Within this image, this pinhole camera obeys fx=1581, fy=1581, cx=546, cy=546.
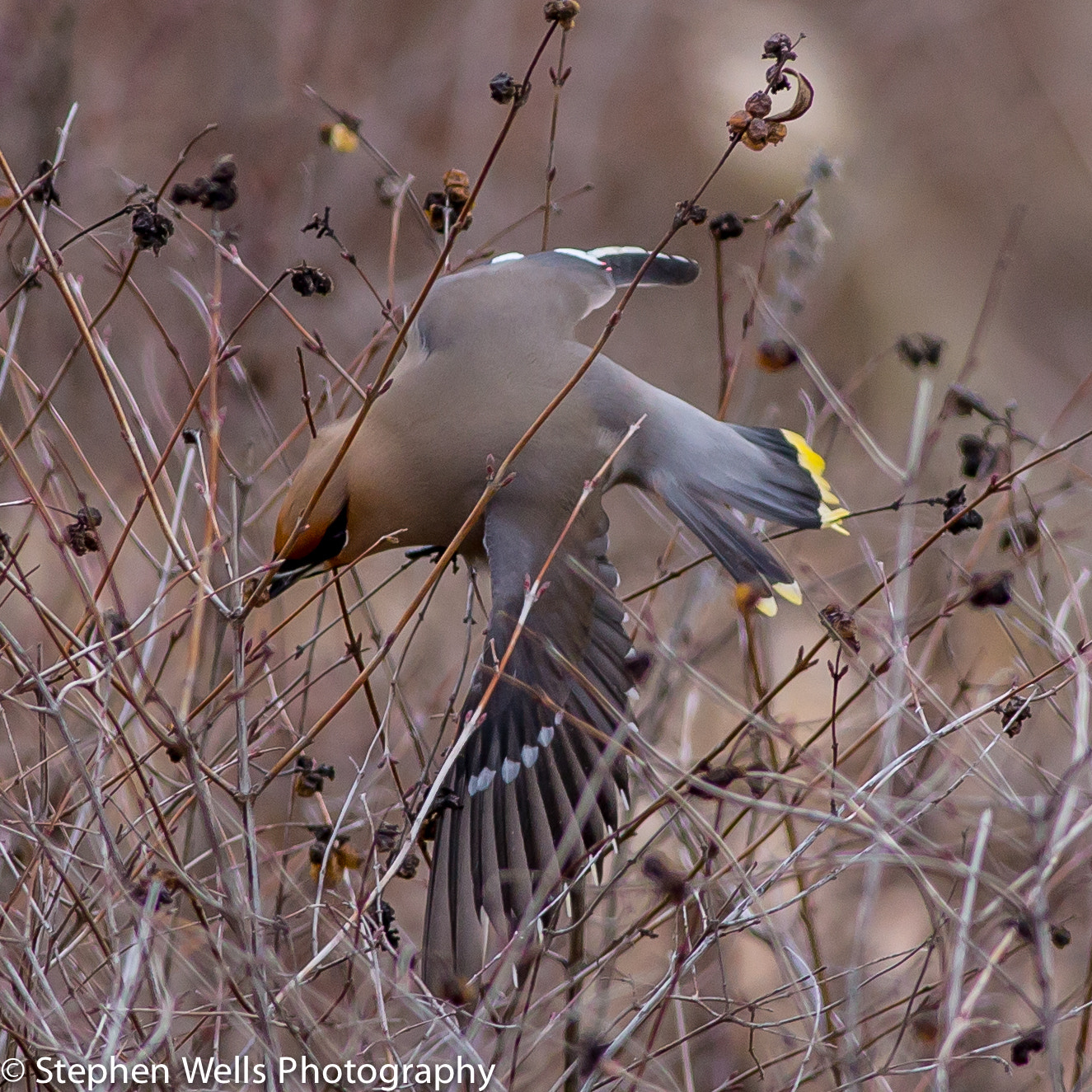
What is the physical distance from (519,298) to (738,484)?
0.75 m

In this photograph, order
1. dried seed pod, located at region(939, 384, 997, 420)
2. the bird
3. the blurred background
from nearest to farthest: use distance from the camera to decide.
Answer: dried seed pod, located at region(939, 384, 997, 420) < the bird < the blurred background

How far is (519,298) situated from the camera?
13.5ft

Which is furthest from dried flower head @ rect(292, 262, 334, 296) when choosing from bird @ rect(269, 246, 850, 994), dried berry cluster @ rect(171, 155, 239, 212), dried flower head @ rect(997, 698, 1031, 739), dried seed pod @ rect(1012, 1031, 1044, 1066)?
dried seed pod @ rect(1012, 1031, 1044, 1066)

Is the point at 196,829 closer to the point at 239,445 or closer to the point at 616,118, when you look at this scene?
the point at 239,445

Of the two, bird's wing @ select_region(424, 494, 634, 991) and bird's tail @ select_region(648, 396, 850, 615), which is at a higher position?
bird's tail @ select_region(648, 396, 850, 615)

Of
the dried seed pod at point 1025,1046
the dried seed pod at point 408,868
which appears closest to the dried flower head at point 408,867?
the dried seed pod at point 408,868

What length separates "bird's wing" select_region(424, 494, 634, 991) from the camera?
3268 mm

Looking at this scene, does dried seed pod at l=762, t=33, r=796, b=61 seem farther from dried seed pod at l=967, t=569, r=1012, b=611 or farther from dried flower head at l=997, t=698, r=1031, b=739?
dried flower head at l=997, t=698, r=1031, b=739

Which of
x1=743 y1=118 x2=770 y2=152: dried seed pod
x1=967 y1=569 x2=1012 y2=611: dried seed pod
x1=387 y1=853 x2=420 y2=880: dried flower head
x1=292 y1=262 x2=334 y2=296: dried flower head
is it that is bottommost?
x1=387 y1=853 x2=420 y2=880: dried flower head

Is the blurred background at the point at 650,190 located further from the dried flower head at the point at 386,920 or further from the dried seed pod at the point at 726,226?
the dried flower head at the point at 386,920

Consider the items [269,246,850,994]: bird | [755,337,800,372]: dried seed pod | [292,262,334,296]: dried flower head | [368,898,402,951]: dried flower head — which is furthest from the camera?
[269,246,850,994]: bird

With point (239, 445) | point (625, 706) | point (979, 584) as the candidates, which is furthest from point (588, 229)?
point (979, 584)

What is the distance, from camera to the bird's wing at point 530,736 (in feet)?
10.7

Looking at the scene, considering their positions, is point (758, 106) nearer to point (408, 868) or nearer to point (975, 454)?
point (975, 454)
